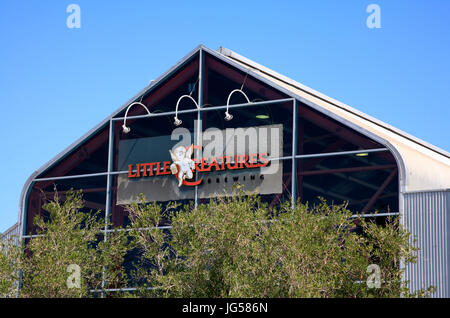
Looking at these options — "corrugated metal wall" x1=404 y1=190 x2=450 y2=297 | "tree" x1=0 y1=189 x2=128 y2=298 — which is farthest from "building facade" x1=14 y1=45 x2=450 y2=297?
"tree" x1=0 y1=189 x2=128 y2=298

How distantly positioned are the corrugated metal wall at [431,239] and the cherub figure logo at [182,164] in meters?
10.1

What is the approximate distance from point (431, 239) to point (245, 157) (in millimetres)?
8959

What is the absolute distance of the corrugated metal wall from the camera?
31.3 meters

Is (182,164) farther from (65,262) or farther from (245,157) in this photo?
(65,262)

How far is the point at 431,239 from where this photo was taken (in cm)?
3172

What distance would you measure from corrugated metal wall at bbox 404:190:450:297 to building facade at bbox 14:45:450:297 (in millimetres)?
36

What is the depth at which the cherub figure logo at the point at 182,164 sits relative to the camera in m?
37.8

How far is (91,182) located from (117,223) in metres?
2.49

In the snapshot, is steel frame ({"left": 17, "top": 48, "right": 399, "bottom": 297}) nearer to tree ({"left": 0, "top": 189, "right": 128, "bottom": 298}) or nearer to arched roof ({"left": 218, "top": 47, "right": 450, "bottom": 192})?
arched roof ({"left": 218, "top": 47, "right": 450, "bottom": 192})

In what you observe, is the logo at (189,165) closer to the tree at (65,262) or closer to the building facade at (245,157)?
the building facade at (245,157)

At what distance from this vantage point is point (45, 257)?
30.4 meters
